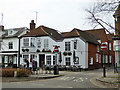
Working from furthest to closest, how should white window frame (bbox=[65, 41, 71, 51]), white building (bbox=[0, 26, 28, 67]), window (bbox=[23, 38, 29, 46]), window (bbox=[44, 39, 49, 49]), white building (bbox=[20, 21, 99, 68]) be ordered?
1. white building (bbox=[0, 26, 28, 67])
2. window (bbox=[23, 38, 29, 46])
3. window (bbox=[44, 39, 49, 49])
4. white window frame (bbox=[65, 41, 71, 51])
5. white building (bbox=[20, 21, 99, 68])

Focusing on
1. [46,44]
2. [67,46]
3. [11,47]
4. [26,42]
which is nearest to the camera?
[67,46]

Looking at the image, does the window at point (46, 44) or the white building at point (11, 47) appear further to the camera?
the white building at point (11, 47)

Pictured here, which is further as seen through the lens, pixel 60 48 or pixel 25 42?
pixel 25 42

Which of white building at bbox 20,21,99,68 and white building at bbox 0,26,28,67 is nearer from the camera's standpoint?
white building at bbox 20,21,99,68

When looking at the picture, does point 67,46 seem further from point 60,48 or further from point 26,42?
point 26,42

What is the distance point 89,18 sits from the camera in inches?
551

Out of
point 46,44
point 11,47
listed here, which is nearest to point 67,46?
point 46,44

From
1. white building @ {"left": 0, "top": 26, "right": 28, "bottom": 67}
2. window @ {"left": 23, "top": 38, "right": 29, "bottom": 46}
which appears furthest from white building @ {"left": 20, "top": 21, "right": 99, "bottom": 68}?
white building @ {"left": 0, "top": 26, "right": 28, "bottom": 67}

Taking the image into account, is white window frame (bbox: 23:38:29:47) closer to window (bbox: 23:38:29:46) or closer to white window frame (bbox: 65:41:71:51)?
window (bbox: 23:38:29:46)

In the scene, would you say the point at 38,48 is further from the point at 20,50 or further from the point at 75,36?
the point at 75,36

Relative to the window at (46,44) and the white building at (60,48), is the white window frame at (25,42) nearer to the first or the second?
the white building at (60,48)

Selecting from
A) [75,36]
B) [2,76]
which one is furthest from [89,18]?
[75,36]

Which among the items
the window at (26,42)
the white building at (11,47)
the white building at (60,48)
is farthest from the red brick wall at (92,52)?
the white building at (11,47)

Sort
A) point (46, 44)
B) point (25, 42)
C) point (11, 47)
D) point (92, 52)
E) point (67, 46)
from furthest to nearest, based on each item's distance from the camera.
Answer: point (11, 47), point (25, 42), point (46, 44), point (92, 52), point (67, 46)
